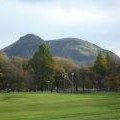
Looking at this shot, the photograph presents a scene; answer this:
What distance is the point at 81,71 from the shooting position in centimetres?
15612

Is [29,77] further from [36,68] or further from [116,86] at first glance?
[116,86]

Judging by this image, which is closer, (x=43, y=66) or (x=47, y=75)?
(x=43, y=66)

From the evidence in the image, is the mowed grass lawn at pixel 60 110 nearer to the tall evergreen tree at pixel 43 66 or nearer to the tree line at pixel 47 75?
the tall evergreen tree at pixel 43 66

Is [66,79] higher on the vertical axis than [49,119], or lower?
higher

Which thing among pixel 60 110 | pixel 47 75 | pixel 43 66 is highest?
pixel 43 66

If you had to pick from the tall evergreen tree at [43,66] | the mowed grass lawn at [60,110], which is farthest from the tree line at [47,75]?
the mowed grass lawn at [60,110]

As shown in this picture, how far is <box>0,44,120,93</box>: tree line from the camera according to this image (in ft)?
469

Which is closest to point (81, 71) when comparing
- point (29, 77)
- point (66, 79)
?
point (66, 79)

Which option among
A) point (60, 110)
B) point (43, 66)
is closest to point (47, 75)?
point (43, 66)

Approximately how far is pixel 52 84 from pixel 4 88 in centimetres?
1604

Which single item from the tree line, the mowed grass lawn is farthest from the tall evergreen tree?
the mowed grass lawn

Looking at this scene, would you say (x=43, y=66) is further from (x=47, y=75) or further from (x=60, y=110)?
(x=60, y=110)

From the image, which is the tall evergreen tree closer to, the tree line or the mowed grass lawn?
the tree line

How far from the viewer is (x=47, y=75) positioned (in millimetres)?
145625
